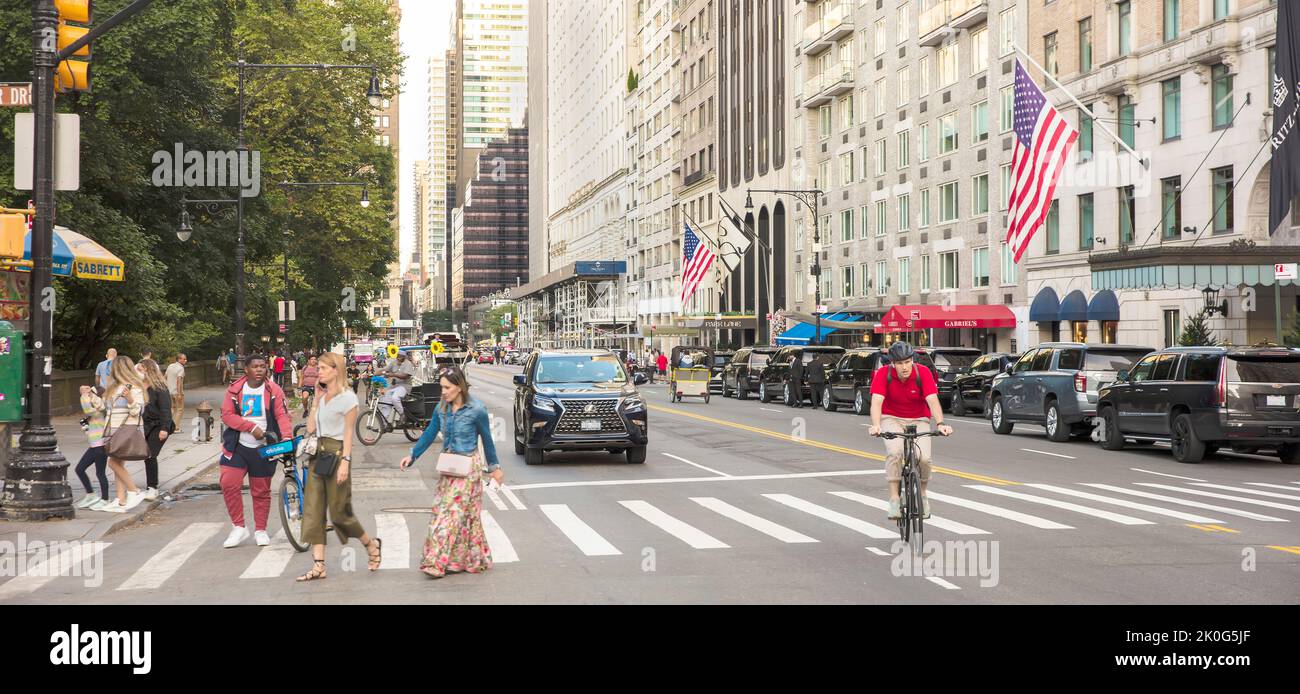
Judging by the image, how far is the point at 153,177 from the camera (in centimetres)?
3528

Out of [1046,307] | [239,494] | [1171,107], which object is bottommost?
[239,494]

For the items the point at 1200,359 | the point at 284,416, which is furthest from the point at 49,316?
the point at 1200,359

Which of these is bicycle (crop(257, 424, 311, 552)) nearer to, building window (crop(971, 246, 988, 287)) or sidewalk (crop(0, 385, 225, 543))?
sidewalk (crop(0, 385, 225, 543))

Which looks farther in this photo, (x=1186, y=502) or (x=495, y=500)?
(x=495, y=500)

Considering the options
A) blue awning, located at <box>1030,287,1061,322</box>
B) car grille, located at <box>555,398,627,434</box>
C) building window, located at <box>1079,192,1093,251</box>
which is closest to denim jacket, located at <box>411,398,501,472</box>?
car grille, located at <box>555,398,627,434</box>

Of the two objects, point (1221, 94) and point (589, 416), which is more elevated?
point (1221, 94)

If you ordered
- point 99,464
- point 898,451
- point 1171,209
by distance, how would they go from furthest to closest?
point 1171,209, point 99,464, point 898,451

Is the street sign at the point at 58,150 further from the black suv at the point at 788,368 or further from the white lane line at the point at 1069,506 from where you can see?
the black suv at the point at 788,368

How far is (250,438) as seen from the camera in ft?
38.9

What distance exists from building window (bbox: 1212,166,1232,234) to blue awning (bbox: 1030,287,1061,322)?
26.4 feet

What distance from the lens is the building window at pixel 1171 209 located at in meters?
40.8

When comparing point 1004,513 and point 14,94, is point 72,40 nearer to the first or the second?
point 14,94

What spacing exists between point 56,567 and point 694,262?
5622cm

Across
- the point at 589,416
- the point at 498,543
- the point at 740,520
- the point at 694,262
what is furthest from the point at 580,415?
the point at 694,262
